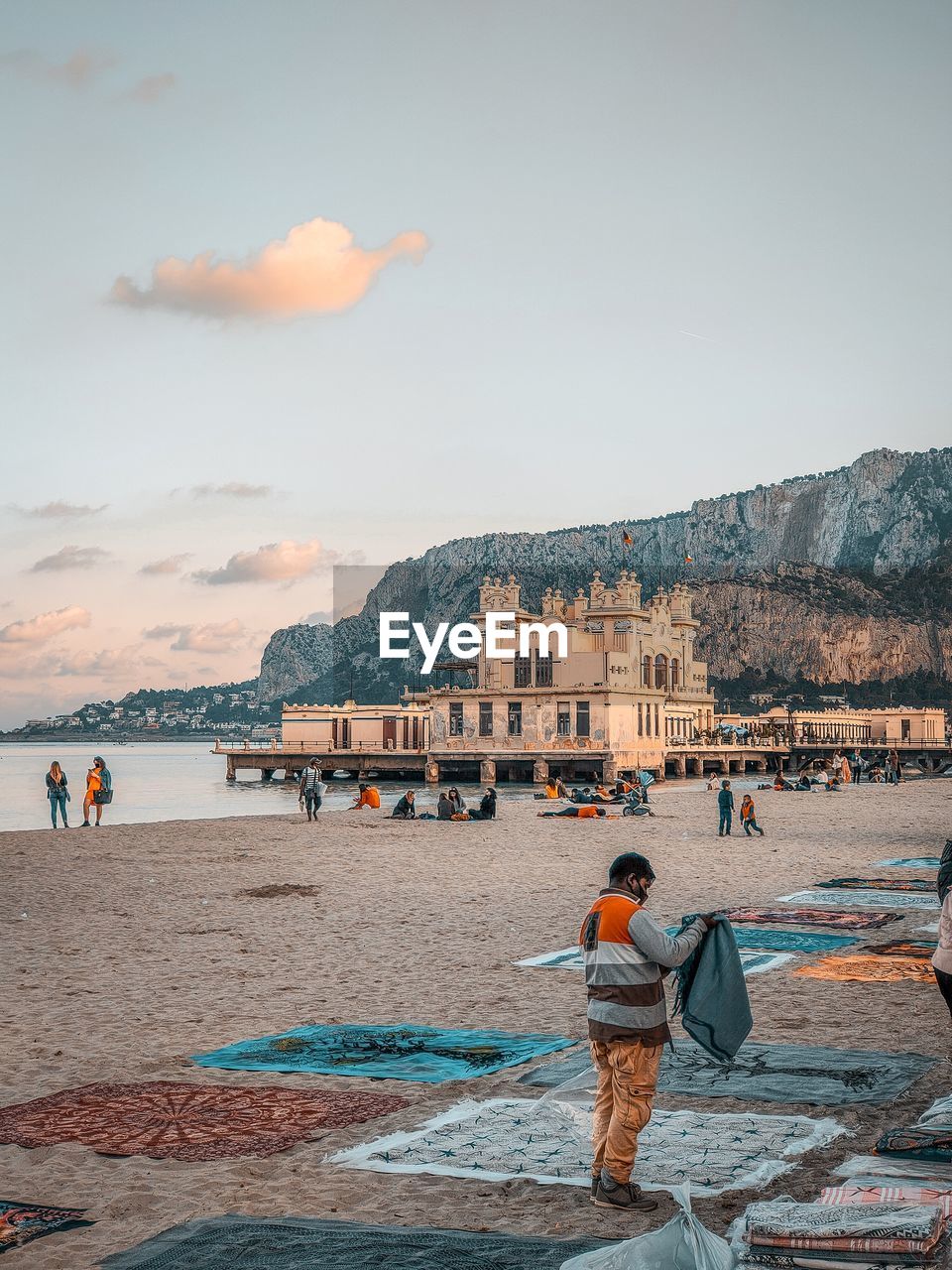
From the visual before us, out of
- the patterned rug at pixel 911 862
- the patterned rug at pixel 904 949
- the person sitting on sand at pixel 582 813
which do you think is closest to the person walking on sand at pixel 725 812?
the patterned rug at pixel 911 862

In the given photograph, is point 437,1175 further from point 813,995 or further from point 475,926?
point 475,926

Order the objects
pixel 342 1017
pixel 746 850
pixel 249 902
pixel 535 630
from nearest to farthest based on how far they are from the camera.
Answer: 1. pixel 342 1017
2. pixel 249 902
3. pixel 746 850
4. pixel 535 630

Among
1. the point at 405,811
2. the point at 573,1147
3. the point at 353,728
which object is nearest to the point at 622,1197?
the point at 573,1147

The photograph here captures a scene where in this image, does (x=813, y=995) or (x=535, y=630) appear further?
(x=535, y=630)

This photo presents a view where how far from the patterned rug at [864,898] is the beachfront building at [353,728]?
235 ft

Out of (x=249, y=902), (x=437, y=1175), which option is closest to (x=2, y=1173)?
(x=437, y=1175)

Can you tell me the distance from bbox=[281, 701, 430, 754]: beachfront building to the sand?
6231 cm

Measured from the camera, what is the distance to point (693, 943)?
265 inches

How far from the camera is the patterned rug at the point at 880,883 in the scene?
20156mm

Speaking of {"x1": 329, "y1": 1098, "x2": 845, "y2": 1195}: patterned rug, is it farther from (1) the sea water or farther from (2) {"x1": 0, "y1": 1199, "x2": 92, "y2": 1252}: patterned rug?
(1) the sea water

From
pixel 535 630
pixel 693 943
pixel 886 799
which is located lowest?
pixel 886 799

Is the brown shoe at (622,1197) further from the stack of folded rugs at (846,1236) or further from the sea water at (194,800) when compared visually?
the sea water at (194,800)

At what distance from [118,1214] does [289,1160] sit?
1078mm

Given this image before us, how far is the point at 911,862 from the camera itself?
24359 millimetres
